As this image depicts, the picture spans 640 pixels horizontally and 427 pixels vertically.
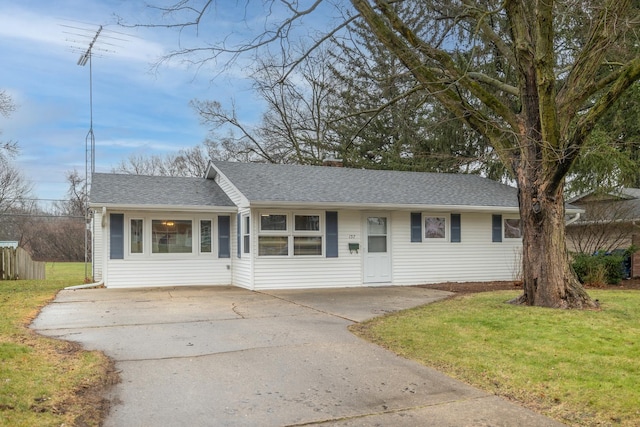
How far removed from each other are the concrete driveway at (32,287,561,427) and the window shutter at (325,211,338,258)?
411 centimetres

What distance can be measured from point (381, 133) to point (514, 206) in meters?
9.92

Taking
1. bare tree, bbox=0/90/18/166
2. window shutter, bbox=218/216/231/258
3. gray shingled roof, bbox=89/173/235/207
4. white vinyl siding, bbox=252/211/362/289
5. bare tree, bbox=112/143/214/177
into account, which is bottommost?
white vinyl siding, bbox=252/211/362/289

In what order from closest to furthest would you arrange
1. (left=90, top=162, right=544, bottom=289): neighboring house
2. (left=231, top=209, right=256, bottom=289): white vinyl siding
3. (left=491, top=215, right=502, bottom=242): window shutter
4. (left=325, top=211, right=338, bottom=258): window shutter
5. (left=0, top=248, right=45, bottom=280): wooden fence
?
(left=231, top=209, right=256, bottom=289): white vinyl siding, (left=90, top=162, right=544, bottom=289): neighboring house, (left=325, top=211, right=338, bottom=258): window shutter, (left=491, top=215, right=502, bottom=242): window shutter, (left=0, top=248, right=45, bottom=280): wooden fence

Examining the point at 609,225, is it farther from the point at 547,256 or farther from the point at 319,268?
the point at 319,268

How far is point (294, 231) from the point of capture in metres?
12.9

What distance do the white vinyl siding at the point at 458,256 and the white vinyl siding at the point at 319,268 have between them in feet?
4.08

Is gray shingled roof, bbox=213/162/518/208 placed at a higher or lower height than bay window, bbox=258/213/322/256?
higher

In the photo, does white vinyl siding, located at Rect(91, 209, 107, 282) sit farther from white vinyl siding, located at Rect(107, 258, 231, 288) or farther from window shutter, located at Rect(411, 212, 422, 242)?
window shutter, located at Rect(411, 212, 422, 242)

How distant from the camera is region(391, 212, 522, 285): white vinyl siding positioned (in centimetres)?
1398

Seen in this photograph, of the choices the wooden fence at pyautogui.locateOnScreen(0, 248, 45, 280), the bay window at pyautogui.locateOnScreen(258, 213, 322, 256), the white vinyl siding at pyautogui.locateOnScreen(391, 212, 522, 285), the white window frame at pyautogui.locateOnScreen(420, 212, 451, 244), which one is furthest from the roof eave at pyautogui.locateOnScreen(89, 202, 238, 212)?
the wooden fence at pyautogui.locateOnScreen(0, 248, 45, 280)

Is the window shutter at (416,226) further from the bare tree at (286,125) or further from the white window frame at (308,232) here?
the bare tree at (286,125)

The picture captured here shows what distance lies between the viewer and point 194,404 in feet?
13.2

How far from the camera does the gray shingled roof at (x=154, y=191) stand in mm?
12766

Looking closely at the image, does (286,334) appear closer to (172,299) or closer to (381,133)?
(172,299)
